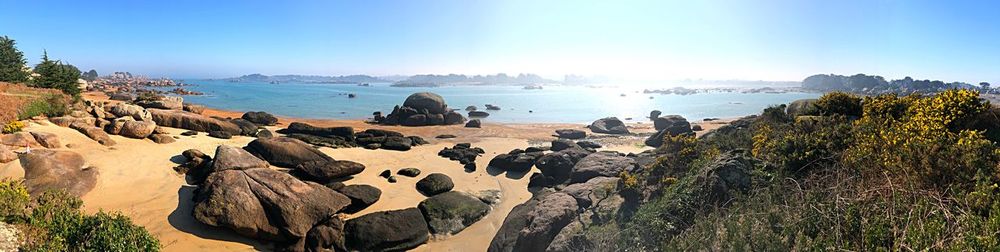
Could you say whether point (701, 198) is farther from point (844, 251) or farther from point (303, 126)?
point (303, 126)

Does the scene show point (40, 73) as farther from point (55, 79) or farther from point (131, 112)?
point (131, 112)

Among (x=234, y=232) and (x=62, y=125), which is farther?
(x=62, y=125)

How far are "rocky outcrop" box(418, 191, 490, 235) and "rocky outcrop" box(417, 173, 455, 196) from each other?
1.34 metres

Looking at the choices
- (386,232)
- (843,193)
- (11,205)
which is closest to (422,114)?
(386,232)

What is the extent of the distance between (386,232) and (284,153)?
29.8ft

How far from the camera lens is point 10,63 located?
34469 millimetres

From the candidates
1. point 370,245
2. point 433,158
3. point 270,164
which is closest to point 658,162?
point 370,245

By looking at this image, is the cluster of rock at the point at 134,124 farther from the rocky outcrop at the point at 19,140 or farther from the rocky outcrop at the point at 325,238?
the rocky outcrop at the point at 325,238

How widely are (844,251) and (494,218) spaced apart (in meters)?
9.51

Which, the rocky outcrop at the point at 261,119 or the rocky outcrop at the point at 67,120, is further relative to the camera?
the rocky outcrop at the point at 261,119

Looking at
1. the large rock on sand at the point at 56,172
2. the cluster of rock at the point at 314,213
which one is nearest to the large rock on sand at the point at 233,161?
the cluster of rock at the point at 314,213

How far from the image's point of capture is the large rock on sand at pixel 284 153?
58.1ft

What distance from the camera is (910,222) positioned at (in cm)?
531

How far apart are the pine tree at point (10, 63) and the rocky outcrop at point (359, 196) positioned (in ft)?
107
